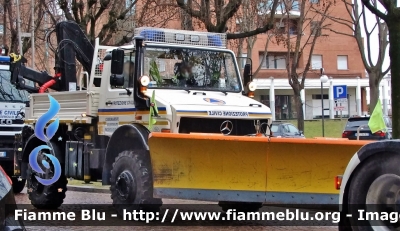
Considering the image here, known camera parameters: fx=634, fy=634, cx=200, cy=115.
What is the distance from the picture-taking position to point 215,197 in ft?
28.2

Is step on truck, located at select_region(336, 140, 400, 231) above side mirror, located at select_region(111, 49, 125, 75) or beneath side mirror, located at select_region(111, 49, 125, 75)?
beneath

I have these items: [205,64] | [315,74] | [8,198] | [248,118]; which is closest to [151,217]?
[248,118]

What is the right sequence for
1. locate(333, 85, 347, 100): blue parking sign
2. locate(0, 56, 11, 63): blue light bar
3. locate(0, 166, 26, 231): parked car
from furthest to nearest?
locate(333, 85, 347, 100): blue parking sign < locate(0, 56, 11, 63): blue light bar < locate(0, 166, 26, 231): parked car

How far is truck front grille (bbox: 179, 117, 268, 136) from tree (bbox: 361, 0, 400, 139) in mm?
3310

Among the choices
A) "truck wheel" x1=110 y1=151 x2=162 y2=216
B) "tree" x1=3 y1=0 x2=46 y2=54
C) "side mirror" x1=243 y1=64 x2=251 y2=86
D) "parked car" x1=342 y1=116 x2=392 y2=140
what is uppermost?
"tree" x1=3 y1=0 x2=46 y2=54

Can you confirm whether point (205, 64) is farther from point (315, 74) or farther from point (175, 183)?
point (315, 74)

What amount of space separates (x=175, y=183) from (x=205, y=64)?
271 centimetres

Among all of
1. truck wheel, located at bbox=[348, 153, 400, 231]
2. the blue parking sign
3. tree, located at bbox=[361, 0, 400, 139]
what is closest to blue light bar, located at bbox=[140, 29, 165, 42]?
tree, located at bbox=[361, 0, 400, 139]

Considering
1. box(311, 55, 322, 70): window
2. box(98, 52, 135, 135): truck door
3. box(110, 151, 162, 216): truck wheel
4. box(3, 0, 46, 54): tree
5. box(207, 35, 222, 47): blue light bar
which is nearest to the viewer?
box(110, 151, 162, 216): truck wheel

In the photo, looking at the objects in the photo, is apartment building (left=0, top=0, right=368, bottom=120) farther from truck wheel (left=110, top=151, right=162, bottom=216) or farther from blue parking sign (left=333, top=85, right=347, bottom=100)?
truck wheel (left=110, top=151, right=162, bottom=216)

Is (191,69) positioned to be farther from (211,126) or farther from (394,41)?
(394,41)

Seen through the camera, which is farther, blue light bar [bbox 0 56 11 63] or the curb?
blue light bar [bbox 0 56 11 63]

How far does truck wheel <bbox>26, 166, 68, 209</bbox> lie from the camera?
11.6 meters

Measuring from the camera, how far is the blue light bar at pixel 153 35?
10.3 m
